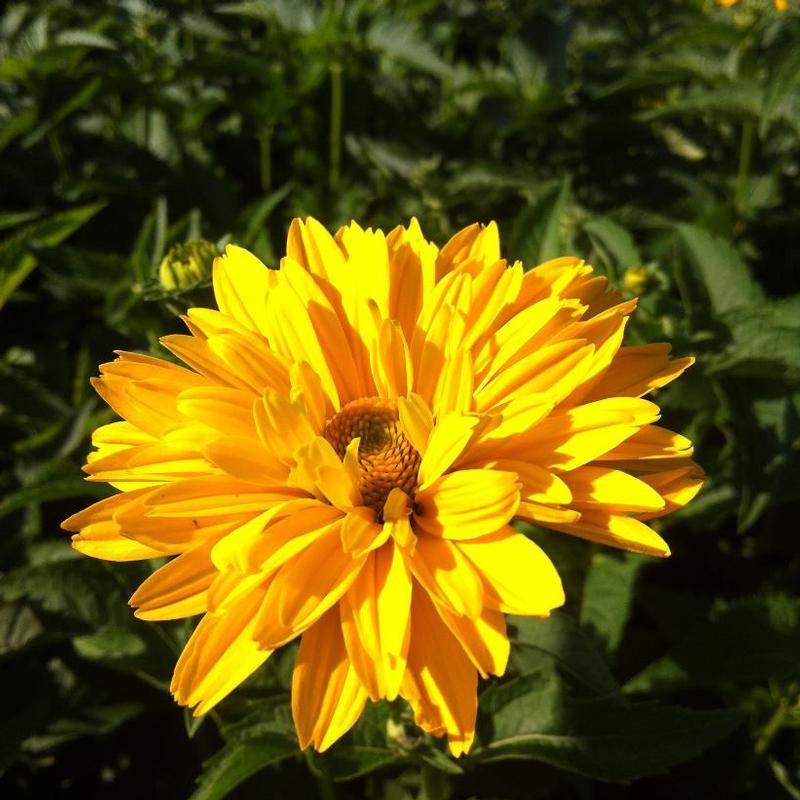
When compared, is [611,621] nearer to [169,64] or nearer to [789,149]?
[789,149]

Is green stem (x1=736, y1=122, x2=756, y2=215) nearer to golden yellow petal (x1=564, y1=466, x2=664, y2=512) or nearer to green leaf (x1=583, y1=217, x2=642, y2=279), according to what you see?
green leaf (x1=583, y1=217, x2=642, y2=279)

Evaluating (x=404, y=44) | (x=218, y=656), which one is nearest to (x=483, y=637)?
(x=218, y=656)

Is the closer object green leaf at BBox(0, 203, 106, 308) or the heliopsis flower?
the heliopsis flower

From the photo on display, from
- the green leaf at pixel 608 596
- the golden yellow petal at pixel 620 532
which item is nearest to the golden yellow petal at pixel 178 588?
the golden yellow petal at pixel 620 532

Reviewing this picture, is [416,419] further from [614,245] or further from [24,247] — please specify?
[24,247]

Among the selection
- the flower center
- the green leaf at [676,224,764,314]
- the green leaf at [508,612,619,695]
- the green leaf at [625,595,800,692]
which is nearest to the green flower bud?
the flower center

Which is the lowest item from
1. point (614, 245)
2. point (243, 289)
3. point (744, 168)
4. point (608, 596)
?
point (608, 596)
